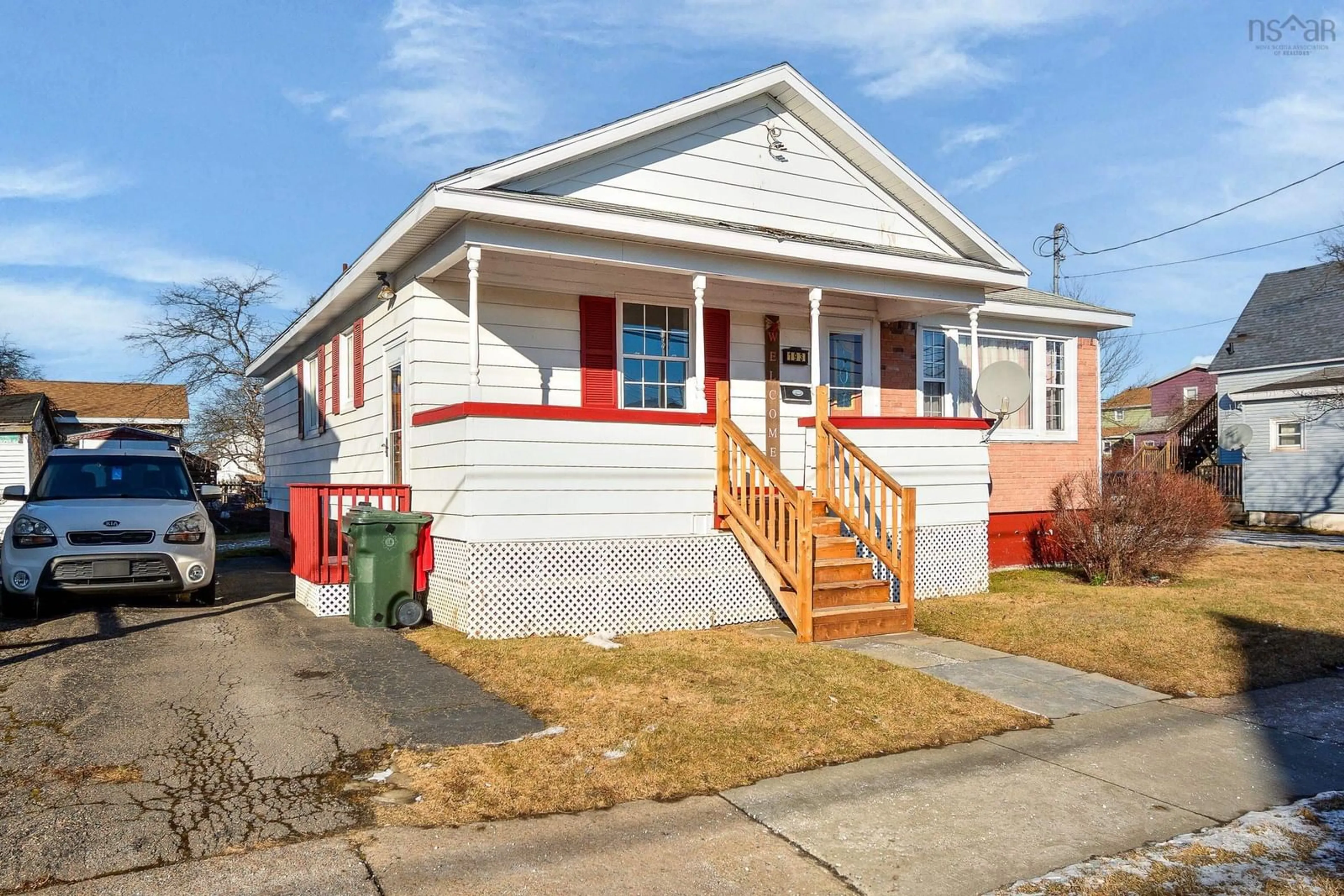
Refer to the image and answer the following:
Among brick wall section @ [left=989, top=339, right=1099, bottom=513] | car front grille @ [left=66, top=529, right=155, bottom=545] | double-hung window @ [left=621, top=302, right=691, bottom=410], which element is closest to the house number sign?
double-hung window @ [left=621, top=302, right=691, bottom=410]

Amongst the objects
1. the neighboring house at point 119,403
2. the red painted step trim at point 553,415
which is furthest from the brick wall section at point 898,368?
the neighboring house at point 119,403

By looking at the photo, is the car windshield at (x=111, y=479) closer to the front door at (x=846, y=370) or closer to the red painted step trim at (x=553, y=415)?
the red painted step trim at (x=553, y=415)

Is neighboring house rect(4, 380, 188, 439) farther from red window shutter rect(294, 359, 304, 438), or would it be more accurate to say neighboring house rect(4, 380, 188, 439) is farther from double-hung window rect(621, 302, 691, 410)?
double-hung window rect(621, 302, 691, 410)

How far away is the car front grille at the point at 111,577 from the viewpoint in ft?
27.8

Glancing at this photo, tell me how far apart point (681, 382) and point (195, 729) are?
693cm

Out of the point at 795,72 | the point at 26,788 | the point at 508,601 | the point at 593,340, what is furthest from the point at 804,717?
the point at 795,72

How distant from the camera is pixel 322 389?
14.7 metres

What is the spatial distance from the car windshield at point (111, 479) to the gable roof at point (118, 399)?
3153 centimetres

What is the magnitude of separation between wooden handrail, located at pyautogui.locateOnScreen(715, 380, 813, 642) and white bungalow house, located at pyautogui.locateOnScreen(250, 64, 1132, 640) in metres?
0.03

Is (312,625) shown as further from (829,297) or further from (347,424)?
(829,297)

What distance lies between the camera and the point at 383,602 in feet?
28.0

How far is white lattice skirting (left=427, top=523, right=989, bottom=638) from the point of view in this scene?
8.07 metres

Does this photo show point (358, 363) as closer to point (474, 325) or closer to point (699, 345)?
point (474, 325)

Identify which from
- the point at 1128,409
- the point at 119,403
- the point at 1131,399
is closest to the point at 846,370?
the point at 119,403
